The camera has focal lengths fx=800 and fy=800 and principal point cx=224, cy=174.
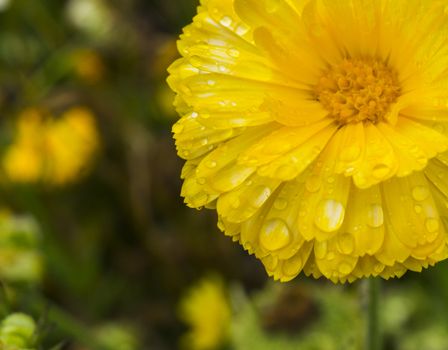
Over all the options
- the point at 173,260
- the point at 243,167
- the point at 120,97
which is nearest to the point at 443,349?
the point at 173,260

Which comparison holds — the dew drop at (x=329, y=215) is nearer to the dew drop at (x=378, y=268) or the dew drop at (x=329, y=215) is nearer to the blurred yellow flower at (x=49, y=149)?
the dew drop at (x=378, y=268)

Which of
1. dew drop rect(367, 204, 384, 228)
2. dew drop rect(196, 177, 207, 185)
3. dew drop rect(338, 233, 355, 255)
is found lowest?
dew drop rect(338, 233, 355, 255)

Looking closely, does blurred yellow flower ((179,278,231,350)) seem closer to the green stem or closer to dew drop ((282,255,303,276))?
the green stem

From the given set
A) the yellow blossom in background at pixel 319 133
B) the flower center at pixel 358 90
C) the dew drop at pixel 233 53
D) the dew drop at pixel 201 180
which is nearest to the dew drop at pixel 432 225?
the yellow blossom in background at pixel 319 133

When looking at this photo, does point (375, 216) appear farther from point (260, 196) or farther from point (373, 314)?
point (373, 314)

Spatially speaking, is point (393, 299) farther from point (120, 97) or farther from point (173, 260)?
point (120, 97)

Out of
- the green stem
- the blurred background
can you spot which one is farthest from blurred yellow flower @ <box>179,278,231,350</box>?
the green stem
